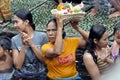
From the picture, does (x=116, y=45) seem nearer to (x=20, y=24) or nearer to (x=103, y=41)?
(x=103, y=41)

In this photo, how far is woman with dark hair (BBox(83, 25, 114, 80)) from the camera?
321cm

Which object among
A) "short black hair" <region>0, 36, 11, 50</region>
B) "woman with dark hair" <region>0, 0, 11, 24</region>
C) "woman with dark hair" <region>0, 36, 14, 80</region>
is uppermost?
"woman with dark hair" <region>0, 0, 11, 24</region>

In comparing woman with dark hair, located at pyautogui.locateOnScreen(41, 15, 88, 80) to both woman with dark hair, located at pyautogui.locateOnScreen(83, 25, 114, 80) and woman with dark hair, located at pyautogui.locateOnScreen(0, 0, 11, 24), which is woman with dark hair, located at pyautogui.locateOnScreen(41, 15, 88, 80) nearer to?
woman with dark hair, located at pyautogui.locateOnScreen(83, 25, 114, 80)

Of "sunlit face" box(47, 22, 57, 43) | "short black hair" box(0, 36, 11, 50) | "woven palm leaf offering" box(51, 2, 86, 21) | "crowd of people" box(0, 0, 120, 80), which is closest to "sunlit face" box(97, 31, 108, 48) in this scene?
"crowd of people" box(0, 0, 120, 80)

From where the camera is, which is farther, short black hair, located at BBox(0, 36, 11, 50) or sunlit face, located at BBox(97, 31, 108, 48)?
short black hair, located at BBox(0, 36, 11, 50)

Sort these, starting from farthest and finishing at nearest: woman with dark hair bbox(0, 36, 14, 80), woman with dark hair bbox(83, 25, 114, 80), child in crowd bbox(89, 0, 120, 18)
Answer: child in crowd bbox(89, 0, 120, 18) < woman with dark hair bbox(0, 36, 14, 80) < woman with dark hair bbox(83, 25, 114, 80)

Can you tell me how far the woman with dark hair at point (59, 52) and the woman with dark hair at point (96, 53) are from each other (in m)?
0.24

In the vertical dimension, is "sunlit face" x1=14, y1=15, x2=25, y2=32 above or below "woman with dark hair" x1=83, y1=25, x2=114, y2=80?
above

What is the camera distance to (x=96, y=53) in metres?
3.32

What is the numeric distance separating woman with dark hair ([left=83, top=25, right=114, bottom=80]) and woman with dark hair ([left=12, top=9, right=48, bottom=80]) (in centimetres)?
63

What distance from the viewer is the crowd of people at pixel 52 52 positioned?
3.26 m

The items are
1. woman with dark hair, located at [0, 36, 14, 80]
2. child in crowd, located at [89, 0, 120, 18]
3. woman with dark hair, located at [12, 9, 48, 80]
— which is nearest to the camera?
woman with dark hair, located at [12, 9, 48, 80]

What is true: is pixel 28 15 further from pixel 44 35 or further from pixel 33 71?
pixel 33 71

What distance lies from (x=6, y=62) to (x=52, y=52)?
727 millimetres
